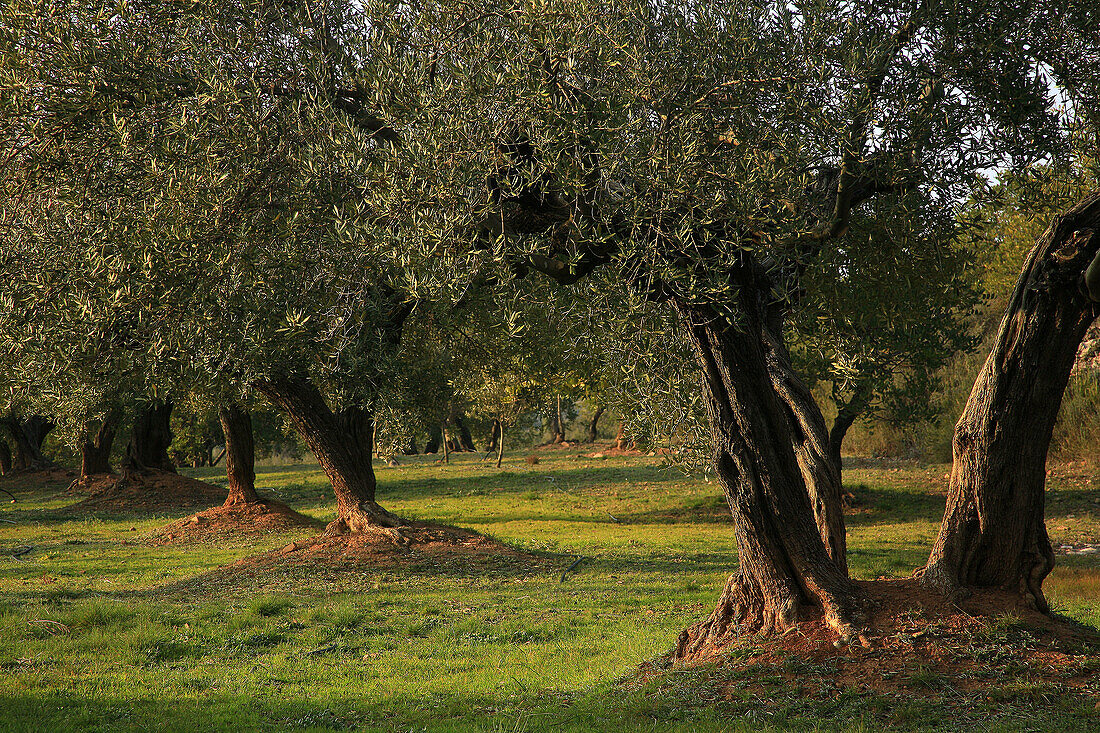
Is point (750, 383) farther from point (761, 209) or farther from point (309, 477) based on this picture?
point (309, 477)

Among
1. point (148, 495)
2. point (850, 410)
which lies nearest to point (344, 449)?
point (850, 410)

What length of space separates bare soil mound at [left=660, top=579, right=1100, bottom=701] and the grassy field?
0.43 feet

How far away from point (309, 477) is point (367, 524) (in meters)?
25.2

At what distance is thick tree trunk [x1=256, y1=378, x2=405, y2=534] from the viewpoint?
16.4m

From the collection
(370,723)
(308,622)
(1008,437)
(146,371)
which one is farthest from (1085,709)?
(146,371)

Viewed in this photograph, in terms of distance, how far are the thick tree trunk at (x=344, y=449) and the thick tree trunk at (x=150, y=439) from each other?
1560 centimetres

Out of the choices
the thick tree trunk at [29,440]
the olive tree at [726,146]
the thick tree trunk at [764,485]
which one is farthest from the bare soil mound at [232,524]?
the thick tree trunk at [29,440]

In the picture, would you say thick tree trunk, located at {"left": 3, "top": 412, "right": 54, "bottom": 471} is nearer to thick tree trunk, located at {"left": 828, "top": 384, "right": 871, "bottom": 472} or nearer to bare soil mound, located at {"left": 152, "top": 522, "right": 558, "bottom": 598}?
bare soil mound, located at {"left": 152, "top": 522, "right": 558, "bottom": 598}


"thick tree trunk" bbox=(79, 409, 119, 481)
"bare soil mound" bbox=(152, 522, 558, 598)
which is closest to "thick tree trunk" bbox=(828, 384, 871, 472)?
"bare soil mound" bbox=(152, 522, 558, 598)

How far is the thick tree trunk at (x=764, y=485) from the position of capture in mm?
7973

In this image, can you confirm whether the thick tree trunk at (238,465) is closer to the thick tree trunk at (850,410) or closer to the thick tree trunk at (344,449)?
the thick tree trunk at (344,449)

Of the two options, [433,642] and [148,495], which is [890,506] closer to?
[433,642]

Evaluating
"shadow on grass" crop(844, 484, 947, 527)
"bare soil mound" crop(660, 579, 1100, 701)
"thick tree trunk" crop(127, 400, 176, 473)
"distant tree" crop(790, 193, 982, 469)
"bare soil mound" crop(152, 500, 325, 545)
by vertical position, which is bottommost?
"shadow on grass" crop(844, 484, 947, 527)

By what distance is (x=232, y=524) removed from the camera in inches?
867
